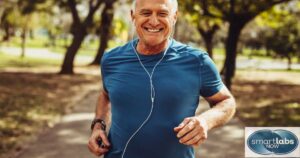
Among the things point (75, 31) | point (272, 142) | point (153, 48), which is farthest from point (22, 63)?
point (153, 48)

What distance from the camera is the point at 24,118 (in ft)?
33.7

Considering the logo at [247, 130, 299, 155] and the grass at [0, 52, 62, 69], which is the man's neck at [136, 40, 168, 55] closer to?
the logo at [247, 130, 299, 155]

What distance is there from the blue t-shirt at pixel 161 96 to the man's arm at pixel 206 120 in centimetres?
6

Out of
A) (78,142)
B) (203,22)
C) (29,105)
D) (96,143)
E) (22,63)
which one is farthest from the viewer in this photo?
(22,63)

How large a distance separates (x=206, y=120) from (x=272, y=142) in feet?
2.94

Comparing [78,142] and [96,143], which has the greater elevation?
[96,143]

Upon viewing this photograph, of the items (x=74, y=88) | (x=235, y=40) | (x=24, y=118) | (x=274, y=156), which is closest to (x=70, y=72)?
(x=74, y=88)

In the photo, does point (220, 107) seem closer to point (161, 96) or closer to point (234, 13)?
point (161, 96)

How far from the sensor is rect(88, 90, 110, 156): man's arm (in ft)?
8.89

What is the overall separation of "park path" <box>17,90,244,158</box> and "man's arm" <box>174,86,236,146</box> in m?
4.89

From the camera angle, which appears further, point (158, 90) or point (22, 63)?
point (22, 63)

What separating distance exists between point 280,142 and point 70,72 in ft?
71.3

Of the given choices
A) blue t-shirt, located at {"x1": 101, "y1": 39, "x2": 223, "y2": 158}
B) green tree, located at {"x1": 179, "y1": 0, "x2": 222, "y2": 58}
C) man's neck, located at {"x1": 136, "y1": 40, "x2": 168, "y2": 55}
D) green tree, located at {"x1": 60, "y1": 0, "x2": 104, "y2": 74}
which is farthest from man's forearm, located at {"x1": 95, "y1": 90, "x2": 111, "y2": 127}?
green tree, located at {"x1": 60, "y1": 0, "x2": 104, "y2": 74}

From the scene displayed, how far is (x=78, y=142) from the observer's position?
827cm
